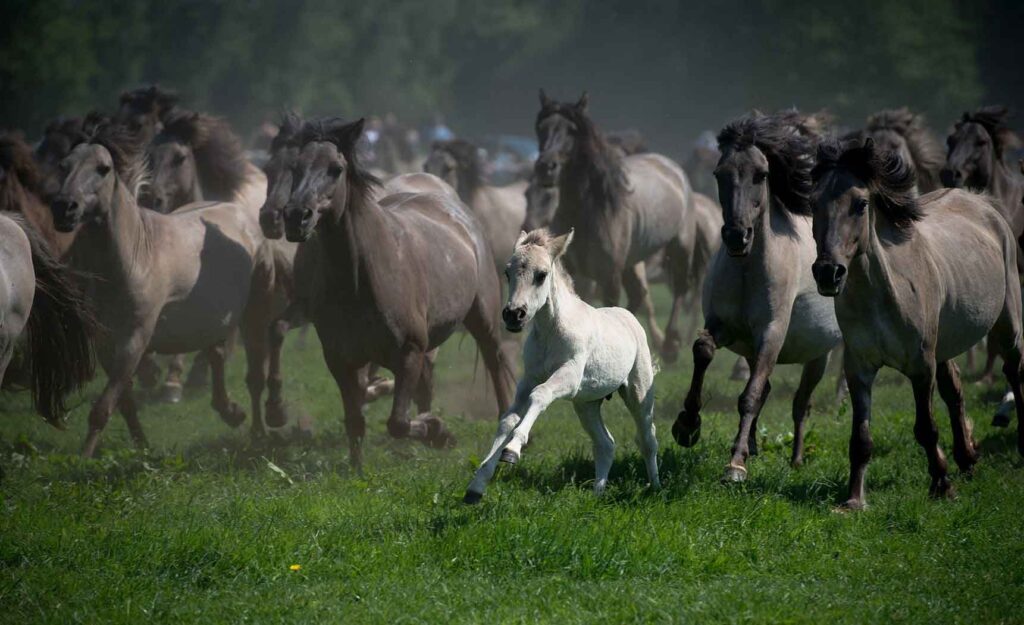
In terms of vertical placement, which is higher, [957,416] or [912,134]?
[912,134]

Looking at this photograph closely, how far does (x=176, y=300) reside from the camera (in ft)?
36.9

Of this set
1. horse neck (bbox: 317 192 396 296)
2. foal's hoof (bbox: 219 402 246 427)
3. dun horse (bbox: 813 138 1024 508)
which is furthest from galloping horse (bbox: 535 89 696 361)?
dun horse (bbox: 813 138 1024 508)

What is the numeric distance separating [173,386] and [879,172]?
859 centimetres

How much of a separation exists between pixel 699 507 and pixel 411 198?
5.09 meters

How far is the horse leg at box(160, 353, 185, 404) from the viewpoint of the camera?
1401 cm

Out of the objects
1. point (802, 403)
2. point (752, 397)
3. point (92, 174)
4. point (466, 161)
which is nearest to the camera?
point (752, 397)

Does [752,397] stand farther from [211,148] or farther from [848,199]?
[211,148]

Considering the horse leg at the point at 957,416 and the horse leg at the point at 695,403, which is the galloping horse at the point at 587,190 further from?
the horse leg at the point at 957,416

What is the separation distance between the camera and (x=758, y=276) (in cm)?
873

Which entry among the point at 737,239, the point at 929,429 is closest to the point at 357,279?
the point at 737,239

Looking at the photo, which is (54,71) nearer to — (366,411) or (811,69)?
(811,69)

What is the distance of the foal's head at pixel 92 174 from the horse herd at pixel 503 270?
19 mm

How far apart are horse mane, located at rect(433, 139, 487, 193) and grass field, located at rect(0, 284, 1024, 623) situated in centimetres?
782

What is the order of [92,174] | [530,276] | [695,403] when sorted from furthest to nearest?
[92,174] → [695,403] → [530,276]
